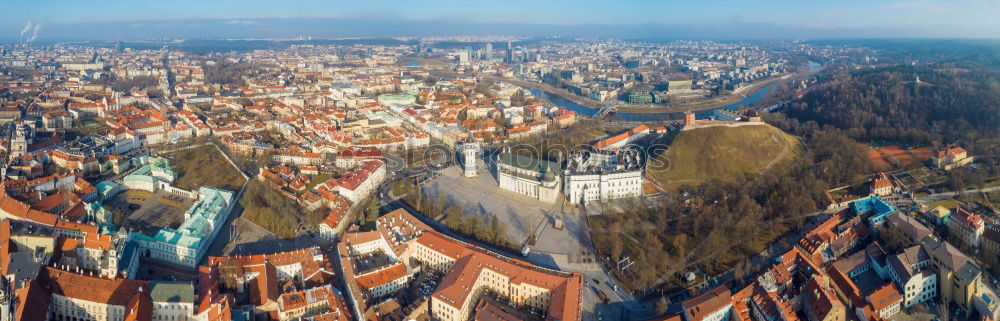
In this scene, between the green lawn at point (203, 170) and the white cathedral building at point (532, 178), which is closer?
the white cathedral building at point (532, 178)

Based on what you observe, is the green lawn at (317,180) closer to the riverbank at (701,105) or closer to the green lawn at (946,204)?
the green lawn at (946,204)

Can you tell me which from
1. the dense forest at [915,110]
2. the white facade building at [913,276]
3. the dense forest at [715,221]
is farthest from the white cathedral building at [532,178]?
the dense forest at [915,110]

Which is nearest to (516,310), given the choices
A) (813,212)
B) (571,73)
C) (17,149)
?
(813,212)

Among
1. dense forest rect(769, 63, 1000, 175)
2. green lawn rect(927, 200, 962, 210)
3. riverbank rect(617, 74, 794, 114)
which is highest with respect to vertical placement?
dense forest rect(769, 63, 1000, 175)

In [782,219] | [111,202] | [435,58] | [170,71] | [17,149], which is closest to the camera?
[782,219]

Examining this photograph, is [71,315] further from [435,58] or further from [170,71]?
[435,58]

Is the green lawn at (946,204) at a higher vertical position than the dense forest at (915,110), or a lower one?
lower

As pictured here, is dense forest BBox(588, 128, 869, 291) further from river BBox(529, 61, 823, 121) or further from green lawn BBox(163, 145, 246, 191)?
river BBox(529, 61, 823, 121)

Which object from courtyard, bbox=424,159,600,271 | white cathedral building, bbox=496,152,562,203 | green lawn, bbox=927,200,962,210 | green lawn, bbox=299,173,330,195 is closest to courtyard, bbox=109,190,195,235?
green lawn, bbox=299,173,330,195

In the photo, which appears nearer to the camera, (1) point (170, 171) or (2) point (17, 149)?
(1) point (170, 171)
